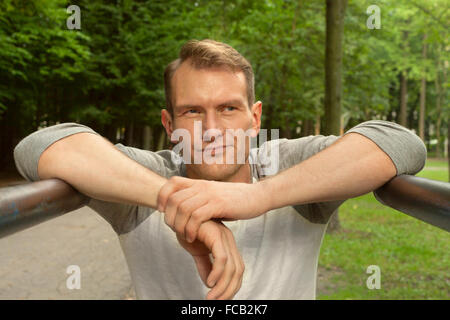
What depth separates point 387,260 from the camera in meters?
5.98

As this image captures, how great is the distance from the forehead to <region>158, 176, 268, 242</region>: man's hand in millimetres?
597

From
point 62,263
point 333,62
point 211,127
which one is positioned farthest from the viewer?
point 333,62

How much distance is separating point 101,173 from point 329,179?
2.25 feet

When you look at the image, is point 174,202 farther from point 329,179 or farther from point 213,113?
point 213,113

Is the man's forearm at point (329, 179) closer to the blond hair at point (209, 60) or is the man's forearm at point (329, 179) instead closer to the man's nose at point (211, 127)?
the man's nose at point (211, 127)

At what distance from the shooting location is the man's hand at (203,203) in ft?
4.13

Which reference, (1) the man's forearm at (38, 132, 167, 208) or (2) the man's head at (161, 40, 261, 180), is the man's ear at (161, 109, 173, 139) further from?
(1) the man's forearm at (38, 132, 167, 208)

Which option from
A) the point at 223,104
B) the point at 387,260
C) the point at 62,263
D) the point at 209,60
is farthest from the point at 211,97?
the point at 387,260

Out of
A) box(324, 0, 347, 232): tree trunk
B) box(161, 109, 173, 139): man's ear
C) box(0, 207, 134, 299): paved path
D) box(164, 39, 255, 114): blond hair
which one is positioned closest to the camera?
box(164, 39, 255, 114): blond hair

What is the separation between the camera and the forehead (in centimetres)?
185

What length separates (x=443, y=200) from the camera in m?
0.97

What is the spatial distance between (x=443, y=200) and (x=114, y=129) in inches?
694

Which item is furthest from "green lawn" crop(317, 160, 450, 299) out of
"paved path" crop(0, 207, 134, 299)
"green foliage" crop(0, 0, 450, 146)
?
"green foliage" crop(0, 0, 450, 146)

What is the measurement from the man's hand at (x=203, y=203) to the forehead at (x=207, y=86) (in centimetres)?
60
